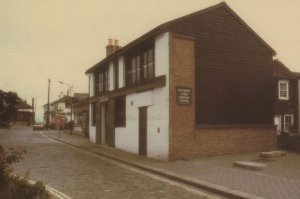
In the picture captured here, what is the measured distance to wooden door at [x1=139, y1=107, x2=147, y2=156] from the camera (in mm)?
20109

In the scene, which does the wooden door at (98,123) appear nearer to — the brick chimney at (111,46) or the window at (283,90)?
the brick chimney at (111,46)

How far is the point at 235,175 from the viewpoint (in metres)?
13.0

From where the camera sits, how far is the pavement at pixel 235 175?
10250mm

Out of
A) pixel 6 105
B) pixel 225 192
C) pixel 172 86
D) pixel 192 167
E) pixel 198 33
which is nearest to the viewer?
pixel 6 105

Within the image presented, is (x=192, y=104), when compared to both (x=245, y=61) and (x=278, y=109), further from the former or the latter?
(x=278, y=109)

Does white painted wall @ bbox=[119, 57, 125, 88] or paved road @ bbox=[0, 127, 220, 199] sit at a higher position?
white painted wall @ bbox=[119, 57, 125, 88]

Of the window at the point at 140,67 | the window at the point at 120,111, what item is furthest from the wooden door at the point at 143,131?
the window at the point at 120,111

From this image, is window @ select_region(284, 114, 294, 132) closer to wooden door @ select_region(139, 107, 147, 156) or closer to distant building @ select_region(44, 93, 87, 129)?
wooden door @ select_region(139, 107, 147, 156)

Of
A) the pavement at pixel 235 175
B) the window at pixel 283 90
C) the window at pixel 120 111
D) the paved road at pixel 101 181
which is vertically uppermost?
the window at pixel 283 90

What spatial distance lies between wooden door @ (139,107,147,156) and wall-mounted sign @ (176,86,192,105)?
2.95 meters

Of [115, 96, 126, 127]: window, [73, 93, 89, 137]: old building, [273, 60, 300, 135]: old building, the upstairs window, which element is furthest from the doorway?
[73, 93, 89, 137]: old building

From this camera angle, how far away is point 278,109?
1275 inches

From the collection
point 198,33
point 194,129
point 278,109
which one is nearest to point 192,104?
point 194,129

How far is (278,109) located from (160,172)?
21185mm
